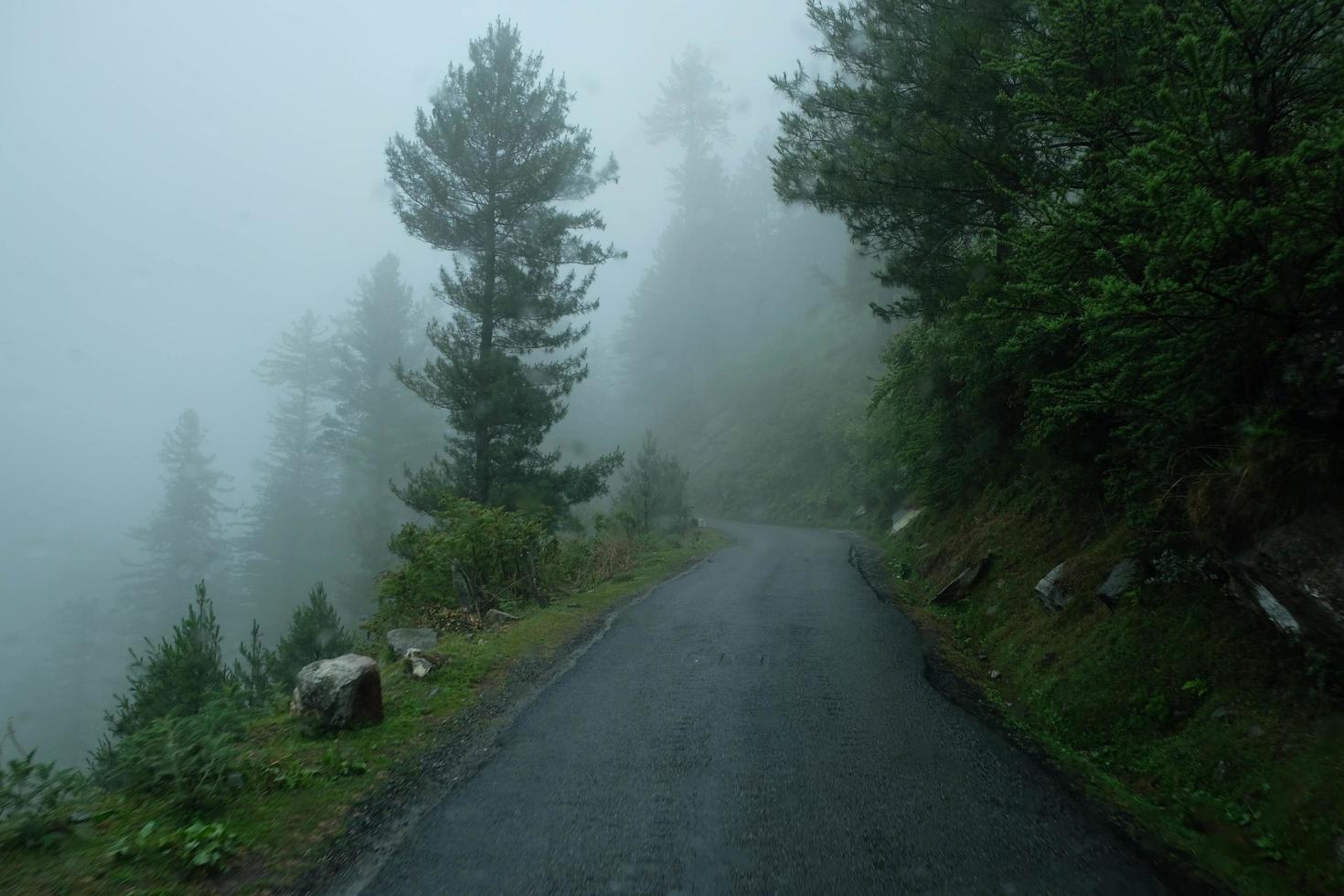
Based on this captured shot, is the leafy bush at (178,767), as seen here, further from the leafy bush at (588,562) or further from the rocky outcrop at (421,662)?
the leafy bush at (588,562)

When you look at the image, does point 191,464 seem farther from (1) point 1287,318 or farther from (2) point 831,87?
(1) point 1287,318

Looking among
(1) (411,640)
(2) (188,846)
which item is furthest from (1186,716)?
(1) (411,640)

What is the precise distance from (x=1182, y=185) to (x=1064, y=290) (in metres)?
1.20

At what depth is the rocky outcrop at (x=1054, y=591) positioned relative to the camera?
7250 millimetres

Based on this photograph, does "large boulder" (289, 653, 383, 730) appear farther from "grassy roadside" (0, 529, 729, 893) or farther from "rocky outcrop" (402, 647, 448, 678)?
"rocky outcrop" (402, 647, 448, 678)

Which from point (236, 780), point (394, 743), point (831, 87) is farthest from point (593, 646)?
point (831, 87)

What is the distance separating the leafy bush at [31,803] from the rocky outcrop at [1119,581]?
7704 millimetres

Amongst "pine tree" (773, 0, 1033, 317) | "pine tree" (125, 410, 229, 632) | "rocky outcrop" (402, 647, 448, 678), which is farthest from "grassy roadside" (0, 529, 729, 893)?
"pine tree" (125, 410, 229, 632)

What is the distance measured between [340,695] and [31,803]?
1962mm

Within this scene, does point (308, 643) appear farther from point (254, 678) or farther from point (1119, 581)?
point (1119, 581)

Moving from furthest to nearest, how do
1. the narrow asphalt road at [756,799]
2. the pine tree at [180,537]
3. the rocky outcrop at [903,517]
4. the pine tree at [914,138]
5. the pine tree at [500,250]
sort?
the pine tree at [180,537] < the rocky outcrop at [903,517] < the pine tree at [500,250] < the pine tree at [914,138] < the narrow asphalt road at [756,799]

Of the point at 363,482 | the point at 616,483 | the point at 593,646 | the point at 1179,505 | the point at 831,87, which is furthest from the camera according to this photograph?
the point at 616,483

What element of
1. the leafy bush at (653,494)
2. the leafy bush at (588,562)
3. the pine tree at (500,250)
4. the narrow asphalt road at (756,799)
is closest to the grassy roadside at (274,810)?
the narrow asphalt road at (756,799)

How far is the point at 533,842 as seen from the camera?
12.1 ft
